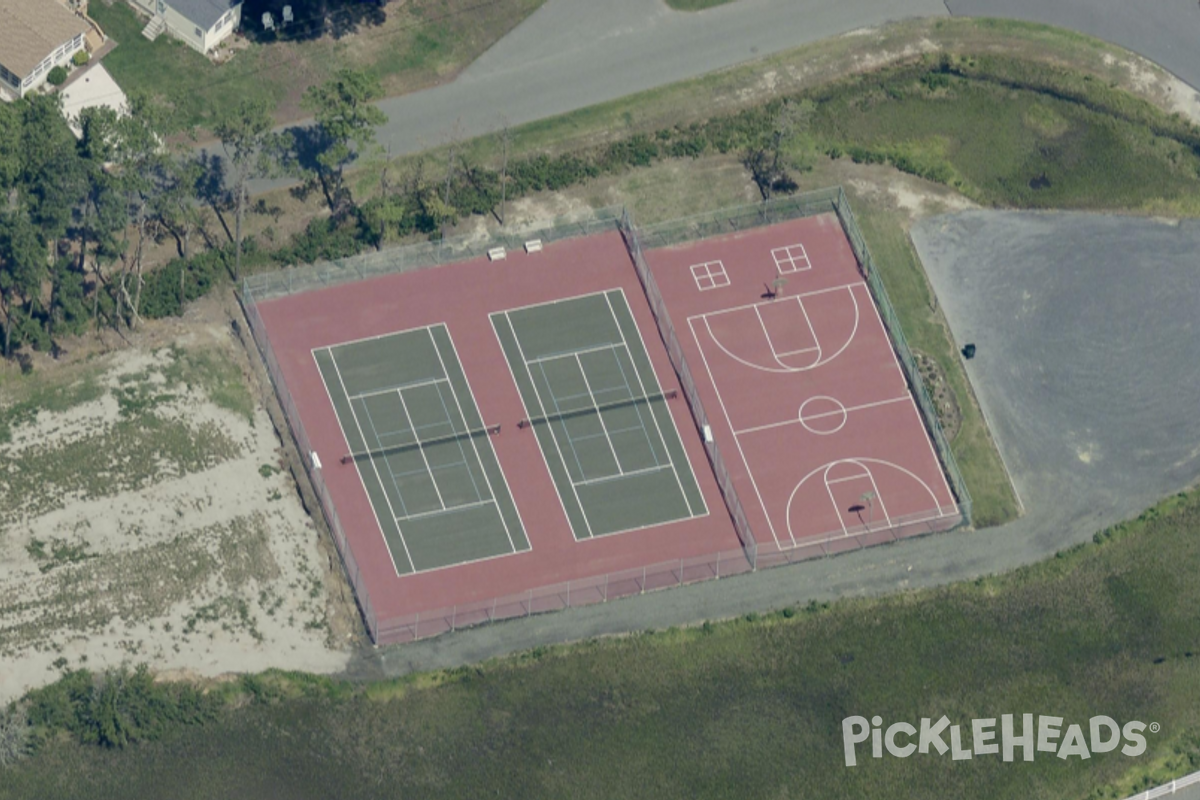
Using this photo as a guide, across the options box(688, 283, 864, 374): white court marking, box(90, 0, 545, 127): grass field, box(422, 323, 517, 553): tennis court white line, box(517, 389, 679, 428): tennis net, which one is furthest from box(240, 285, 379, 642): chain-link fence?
box(688, 283, 864, 374): white court marking

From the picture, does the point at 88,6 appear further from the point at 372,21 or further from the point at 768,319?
the point at 768,319

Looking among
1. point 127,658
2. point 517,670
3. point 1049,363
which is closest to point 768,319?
point 1049,363

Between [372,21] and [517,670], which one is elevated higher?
[372,21]

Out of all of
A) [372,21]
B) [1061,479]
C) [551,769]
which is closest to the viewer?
[551,769]

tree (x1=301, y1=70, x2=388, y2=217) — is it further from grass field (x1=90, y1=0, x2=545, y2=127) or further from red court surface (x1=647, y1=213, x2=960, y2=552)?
red court surface (x1=647, y1=213, x2=960, y2=552)

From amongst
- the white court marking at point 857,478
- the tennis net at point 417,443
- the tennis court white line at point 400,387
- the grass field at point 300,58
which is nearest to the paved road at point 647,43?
the grass field at point 300,58

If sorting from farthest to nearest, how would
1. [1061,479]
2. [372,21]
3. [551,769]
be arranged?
[372,21]
[1061,479]
[551,769]

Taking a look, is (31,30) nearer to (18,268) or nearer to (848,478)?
(18,268)

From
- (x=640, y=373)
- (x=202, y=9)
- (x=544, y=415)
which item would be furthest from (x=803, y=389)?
(x=202, y=9)
